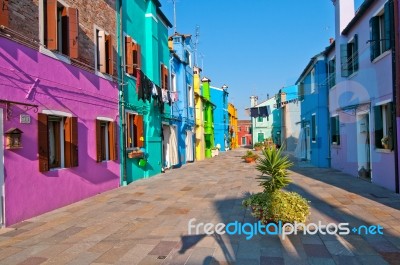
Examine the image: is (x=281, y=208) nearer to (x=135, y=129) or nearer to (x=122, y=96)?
(x=122, y=96)

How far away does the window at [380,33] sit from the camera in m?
9.97

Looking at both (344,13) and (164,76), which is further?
(164,76)

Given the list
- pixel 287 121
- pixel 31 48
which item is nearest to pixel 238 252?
pixel 31 48

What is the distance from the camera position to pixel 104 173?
11.2m

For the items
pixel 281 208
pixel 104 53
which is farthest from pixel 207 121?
pixel 281 208

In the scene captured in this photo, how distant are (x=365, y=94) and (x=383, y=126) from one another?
6.07ft

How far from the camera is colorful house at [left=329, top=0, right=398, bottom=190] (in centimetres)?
1020

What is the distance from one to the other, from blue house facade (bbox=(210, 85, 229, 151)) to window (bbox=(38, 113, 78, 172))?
37.8 m

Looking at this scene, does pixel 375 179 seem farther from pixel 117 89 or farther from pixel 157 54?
pixel 157 54

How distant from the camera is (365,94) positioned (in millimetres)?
12266

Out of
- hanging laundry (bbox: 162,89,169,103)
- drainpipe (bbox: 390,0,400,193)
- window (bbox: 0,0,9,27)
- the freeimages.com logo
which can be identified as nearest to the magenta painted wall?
window (bbox: 0,0,9,27)

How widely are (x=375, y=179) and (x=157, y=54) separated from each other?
1100 cm

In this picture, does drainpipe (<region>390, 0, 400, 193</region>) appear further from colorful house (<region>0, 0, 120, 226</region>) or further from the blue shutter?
colorful house (<region>0, 0, 120, 226</region>)

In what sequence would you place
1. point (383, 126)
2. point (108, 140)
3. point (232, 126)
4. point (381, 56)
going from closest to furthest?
1. point (381, 56)
2. point (383, 126)
3. point (108, 140)
4. point (232, 126)
